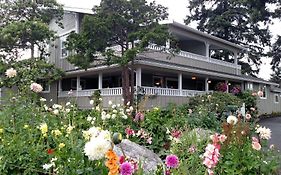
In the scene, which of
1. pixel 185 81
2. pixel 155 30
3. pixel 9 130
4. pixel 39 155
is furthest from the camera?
pixel 185 81

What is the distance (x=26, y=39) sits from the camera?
64.2 feet

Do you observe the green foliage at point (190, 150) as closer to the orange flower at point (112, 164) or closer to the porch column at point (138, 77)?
the orange flower at point (112, 164)

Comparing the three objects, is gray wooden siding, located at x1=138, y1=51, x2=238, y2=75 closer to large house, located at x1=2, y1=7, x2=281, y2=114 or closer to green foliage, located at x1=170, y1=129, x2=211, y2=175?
large house, located at x1=2, y1=7, x2=281, y2=114

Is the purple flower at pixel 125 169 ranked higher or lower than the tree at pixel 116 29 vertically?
lower

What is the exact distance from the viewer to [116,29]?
1556 cm

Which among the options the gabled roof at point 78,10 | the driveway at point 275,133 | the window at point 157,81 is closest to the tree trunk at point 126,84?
the gabled roof at point 78,10

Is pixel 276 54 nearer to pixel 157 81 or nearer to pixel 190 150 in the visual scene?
pixel 157 81

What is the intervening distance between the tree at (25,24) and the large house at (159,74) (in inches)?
45.3

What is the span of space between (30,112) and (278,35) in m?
34.6

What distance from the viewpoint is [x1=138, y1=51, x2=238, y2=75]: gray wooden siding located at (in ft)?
61.2

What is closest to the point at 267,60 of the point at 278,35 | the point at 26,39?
the point at 278,35

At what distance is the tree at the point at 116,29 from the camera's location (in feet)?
47.9

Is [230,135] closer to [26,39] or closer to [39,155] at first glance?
[39,155]

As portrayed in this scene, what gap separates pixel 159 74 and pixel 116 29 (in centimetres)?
647
